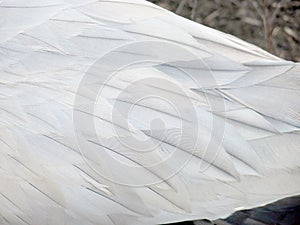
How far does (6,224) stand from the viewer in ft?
8.55

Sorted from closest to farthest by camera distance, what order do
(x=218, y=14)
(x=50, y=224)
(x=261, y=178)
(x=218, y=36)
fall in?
1. (x=261, y=178)
2. (x=50, y=224)
3. (x=218, y=36)
4. (x=218, y=14)

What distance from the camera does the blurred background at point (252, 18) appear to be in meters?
4.85

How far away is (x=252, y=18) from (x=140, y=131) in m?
2.79

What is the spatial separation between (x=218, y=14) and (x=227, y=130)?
9.29ft

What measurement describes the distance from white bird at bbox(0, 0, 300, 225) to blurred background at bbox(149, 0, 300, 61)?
216 cm

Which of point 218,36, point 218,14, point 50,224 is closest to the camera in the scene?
point 50,224

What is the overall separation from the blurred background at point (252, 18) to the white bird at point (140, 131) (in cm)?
216

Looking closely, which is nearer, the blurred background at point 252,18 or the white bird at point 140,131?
the white bird at point 140,131

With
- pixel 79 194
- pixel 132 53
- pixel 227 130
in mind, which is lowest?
pixel 79 194

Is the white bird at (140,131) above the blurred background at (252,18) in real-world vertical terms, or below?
above

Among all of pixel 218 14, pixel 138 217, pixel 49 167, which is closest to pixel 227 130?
pixel 138 217

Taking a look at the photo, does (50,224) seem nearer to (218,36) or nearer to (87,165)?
(87,165)

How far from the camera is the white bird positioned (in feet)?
7.99

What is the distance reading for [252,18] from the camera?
5070 mm
